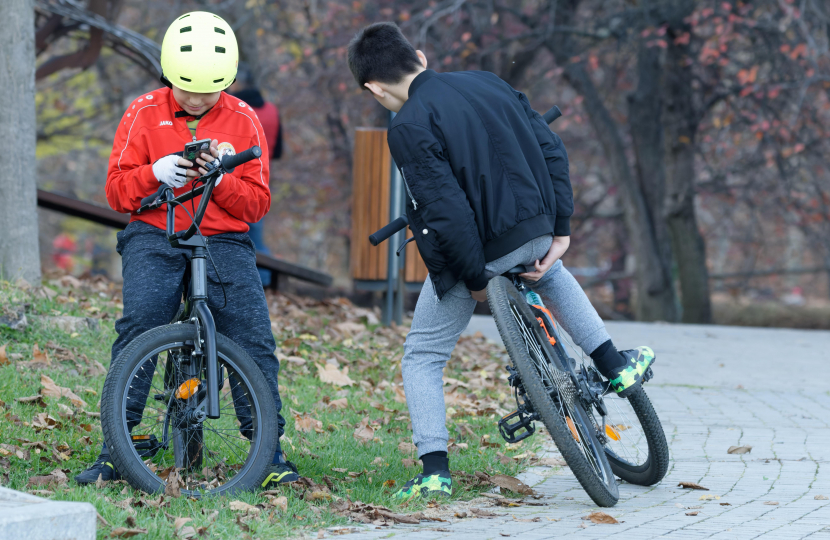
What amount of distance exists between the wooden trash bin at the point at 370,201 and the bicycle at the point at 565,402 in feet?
14.4

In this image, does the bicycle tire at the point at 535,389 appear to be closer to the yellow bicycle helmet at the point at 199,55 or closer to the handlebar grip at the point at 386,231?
the handlebar grip at the point at 386,231

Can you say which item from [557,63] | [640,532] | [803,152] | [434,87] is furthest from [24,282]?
[803,152]

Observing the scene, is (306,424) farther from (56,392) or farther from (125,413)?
(125,413)

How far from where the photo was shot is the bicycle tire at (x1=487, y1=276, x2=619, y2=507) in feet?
10.6

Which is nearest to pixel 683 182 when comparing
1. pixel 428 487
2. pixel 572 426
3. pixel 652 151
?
pixel 652 151

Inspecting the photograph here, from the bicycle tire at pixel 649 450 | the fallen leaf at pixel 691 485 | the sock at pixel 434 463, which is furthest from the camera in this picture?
the fallen leaf at pixel 691 485

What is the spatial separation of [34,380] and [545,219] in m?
3.00

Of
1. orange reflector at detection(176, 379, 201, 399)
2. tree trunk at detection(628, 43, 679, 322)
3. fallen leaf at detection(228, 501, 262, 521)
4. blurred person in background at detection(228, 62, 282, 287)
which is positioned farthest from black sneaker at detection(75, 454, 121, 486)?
tree trunk at detection(628, 43, 679, 322)

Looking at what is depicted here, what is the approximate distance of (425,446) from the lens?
11.7 ft

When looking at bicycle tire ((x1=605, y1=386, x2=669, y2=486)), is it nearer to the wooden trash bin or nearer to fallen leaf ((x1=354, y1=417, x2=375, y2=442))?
fallen leaf ((x1=354, y1=417, x2=375, y2=442))

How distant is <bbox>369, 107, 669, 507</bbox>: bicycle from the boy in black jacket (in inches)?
3.6

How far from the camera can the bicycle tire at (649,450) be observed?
367cm

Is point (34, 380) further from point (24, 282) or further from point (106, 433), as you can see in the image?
point (106, 433)

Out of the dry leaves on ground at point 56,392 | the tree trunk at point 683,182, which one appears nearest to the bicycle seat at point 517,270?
the dry leaves on ground at point 56,392
